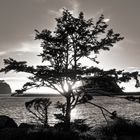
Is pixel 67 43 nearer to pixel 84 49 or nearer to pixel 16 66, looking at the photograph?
pixel 84 49

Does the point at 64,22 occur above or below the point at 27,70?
above

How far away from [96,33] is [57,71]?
4.52 meters

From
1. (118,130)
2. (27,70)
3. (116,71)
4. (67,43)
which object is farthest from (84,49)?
(118,130)

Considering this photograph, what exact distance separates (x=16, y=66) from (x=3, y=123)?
6.56 meters

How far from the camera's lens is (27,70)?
25.5 meters

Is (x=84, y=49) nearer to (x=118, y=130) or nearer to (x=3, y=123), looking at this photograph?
(x=118, y=130)

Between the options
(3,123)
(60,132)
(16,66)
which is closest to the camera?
(60,132)

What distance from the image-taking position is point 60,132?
2114 cm

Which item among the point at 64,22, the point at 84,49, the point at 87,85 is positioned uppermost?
the point at 64,22

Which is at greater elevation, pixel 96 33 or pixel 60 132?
pixel 96 33

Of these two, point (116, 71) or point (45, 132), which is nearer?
point (45, 132)

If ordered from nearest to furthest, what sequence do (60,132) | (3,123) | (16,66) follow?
1. (60,132)
2. (16,66)
3. (3,123)

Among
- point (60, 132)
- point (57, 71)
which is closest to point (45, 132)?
point (60, 132)

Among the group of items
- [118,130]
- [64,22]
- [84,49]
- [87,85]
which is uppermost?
[64,22]
